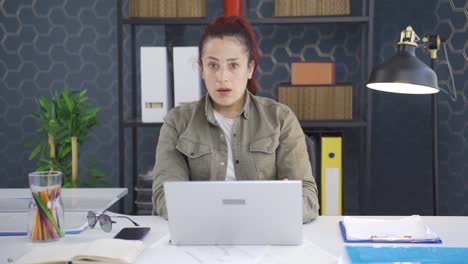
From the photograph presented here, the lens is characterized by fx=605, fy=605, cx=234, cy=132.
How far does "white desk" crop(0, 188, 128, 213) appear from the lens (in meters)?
1.79

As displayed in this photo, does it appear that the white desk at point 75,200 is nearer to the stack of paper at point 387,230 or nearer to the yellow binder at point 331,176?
the stack of paper at point 387,230

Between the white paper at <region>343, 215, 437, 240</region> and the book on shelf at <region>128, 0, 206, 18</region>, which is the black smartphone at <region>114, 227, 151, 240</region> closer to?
the white paper at <region>343, 215, 437, 240</region>

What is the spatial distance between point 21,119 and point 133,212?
2.50ft

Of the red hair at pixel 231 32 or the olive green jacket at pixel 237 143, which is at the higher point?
the red hair at pixel 231 32

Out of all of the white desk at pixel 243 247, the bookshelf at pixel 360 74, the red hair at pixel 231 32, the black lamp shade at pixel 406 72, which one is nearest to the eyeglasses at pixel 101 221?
the white desk at pixel 243 247

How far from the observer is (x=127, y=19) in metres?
2.68

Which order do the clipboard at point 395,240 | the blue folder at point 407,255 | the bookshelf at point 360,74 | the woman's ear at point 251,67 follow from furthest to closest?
1. the bookshelf at point 360,74
2. the woman's ear at point 251,67
3. the clipboard at point 395,240
4. the blue folder at point 407,255

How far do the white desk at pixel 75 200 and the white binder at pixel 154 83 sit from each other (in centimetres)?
72

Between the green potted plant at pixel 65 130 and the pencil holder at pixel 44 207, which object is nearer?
the pencil holder at pixel 44 207

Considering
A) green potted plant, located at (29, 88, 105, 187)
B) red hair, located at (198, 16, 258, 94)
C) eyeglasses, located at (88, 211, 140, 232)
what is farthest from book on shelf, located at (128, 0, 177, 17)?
eyeglasses, located at (88, 211, 140, 232)

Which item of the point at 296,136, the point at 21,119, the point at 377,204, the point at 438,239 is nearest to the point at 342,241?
the point at 438,239

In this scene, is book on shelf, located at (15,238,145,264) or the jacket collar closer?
book on shelf, located at (15,238,145,264)

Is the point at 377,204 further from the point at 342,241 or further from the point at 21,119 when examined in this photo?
the point at 21,119

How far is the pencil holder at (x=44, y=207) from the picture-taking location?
149cm
